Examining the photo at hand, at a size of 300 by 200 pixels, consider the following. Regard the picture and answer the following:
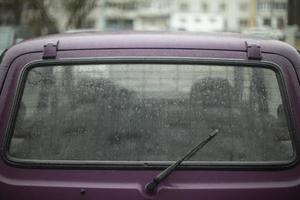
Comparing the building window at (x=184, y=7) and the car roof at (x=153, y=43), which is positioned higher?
the building window at (x=184, y=7)

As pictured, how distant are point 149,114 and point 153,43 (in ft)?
1.08

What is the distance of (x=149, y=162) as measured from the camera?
110 inches

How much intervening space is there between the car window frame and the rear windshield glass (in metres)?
0.02

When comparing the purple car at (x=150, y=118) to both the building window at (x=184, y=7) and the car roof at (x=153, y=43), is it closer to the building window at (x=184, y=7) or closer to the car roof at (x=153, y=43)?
the car roof at (x=153, y=43)

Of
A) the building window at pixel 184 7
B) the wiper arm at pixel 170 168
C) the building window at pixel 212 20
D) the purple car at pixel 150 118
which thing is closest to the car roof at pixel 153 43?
the purple car at pixel 150 118

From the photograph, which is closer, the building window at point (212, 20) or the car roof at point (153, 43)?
the car roof at point (153, 43)

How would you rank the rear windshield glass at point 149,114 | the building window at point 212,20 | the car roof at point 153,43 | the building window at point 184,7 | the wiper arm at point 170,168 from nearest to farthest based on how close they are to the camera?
the wiper arm at point 170,168 → the rear windshield glass at point 149,114 → the car roof at point 153,43 → the building window at point 212,20 → the building window at point 184,7

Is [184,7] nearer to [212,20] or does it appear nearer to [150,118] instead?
[212,20]

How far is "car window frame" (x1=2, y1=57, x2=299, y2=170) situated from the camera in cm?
279

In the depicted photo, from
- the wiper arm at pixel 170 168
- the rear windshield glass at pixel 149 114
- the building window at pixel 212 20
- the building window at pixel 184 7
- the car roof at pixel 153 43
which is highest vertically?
the building window at pixel 184 7

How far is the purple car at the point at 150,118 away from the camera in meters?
2.78

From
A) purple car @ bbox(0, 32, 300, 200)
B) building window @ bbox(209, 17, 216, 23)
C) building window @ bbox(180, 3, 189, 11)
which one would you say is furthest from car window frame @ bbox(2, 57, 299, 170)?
building window @ bbox(180, 3, 189, 11)

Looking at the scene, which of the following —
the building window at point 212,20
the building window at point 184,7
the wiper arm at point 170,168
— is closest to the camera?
the wiper arm at point 170,168

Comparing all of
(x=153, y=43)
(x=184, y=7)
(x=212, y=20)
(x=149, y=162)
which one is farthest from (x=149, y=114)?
(x=184, y=7)
